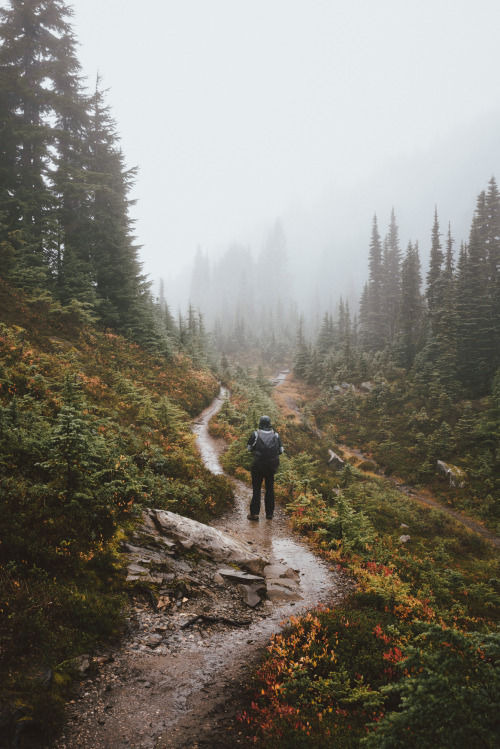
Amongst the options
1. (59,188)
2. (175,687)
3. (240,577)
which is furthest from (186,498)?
(59,188)

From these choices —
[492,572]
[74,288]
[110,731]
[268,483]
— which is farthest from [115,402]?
[492,572]

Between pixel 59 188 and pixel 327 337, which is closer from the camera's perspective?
pixel 59 188

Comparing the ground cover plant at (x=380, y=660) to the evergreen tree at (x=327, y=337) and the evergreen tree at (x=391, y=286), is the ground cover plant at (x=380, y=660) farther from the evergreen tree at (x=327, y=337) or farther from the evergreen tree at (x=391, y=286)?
the evergreen tree at (x=327, y=337)

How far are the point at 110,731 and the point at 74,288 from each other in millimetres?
22783

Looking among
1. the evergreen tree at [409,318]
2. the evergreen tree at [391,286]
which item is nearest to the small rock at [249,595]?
the evergreen tree at [409,318]

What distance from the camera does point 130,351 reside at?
2362 cm

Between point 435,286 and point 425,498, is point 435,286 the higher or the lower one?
the higher one

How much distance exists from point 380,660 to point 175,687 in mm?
2864

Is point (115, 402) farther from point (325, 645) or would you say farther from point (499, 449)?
point (499, 449)

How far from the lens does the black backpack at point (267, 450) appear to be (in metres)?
9.76

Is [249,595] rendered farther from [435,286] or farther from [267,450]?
[435,286]

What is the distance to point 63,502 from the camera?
6441 mm

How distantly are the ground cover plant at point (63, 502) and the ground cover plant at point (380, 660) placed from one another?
2.49 metres

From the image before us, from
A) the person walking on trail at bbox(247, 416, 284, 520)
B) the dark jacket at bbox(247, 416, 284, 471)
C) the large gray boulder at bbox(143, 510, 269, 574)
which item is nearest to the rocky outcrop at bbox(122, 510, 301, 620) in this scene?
the large gray boulder at bbox(143, 510, 269, 574)
